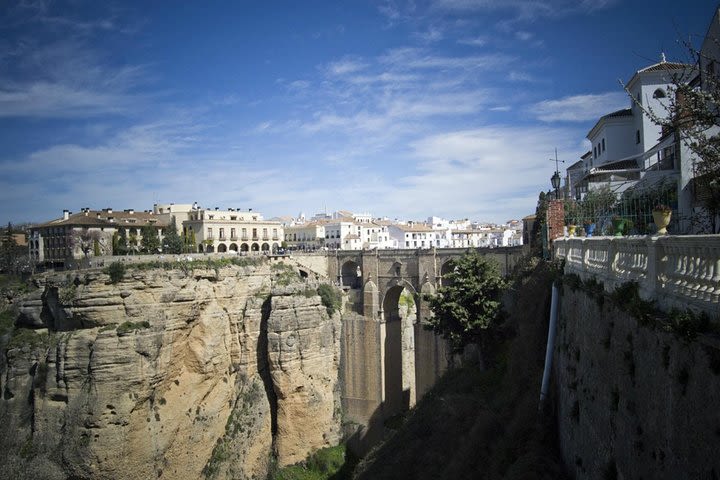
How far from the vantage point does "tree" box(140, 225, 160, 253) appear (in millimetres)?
39125

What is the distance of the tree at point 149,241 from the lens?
128 feet

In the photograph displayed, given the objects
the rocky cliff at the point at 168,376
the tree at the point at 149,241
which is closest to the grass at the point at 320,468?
the rocky cliff at the point at 168,376

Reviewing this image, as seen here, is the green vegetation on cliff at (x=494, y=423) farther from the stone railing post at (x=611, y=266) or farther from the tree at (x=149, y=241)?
the tree at (x=149, y=241)

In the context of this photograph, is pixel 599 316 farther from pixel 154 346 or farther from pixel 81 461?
pixel 81 461

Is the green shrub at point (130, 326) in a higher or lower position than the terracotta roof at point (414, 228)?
lower

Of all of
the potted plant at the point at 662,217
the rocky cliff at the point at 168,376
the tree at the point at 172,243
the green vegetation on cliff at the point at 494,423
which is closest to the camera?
the potted plant at the point at 662,217

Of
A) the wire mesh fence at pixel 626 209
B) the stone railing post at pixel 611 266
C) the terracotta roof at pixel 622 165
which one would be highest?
the terracotta roof at pixel 622 165

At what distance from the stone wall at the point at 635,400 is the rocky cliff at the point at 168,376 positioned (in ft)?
67.2

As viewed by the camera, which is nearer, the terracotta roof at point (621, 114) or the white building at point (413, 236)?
the terracotta roof at point (621, 114)

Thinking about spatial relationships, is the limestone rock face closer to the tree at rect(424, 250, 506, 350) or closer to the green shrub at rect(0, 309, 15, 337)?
the tree at rect(424, 250, 506, 350)

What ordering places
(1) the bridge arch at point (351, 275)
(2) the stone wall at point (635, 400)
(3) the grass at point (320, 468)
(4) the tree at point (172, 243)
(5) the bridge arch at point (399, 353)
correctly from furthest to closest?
1. (1) the bridge arch at point (351, 275)
2. (4) the tree at point (172, 243)
3. (5) the bridge arch at point (399, 353)
4. (3) the grass at point (320, 468)
5. (2) the stone wall at point (635, 400)

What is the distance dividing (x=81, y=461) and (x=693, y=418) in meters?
24.7

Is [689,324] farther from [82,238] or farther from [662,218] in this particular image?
[82,238]

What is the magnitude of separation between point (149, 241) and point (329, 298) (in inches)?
675
